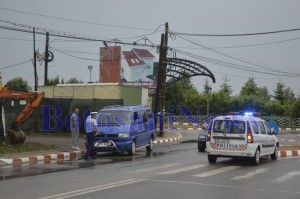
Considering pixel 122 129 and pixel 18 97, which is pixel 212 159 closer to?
pixel 122 129

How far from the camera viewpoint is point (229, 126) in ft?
→ 54.5

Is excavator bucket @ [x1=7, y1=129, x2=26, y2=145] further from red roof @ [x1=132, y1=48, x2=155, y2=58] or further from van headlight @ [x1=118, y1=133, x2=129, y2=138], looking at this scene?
red roof @ [x1=132, y1=48, x2=155, y2=58]

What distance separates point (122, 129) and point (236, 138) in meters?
5.04

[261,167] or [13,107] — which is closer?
[261,167]

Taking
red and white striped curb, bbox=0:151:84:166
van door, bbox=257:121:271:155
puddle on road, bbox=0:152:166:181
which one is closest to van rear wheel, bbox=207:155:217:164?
van door, bbox=257:121:271:155

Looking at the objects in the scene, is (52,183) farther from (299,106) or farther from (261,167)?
(299,106)

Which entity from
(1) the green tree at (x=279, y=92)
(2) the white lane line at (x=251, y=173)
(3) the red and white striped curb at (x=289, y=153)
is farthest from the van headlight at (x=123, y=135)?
(1) the green tree at (x=279, y=92)

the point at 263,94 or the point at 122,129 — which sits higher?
the point at 263,94

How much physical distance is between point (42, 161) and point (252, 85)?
66.3 meters

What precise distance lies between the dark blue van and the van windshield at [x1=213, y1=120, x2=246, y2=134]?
412cm

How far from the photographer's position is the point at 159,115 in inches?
1299

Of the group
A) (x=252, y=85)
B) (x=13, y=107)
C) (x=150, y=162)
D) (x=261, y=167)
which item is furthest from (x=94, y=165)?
(x=252, y=85)

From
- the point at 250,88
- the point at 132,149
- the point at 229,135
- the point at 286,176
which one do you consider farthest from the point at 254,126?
the point at 250,88

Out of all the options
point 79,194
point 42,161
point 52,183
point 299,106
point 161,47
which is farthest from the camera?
point 299,106
